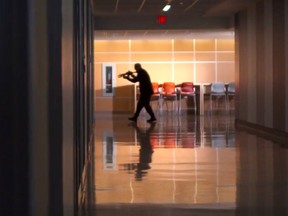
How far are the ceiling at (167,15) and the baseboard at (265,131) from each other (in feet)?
10.1

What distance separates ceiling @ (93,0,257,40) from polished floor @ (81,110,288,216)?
511cm

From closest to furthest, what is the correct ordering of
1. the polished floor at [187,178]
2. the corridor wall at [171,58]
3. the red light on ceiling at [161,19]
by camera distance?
the polished floor at [187,178] < the red light on ceiling at [161,19] < the corridor wall at [171,58]

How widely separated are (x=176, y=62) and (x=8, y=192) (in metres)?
24.5

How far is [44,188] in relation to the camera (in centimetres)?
282

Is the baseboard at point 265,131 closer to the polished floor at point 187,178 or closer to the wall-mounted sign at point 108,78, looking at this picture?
the polished floor at point 187,178

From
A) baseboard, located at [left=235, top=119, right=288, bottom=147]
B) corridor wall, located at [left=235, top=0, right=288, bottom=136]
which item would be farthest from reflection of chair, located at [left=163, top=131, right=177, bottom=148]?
corridor wall, located at [left=235, top=0, right=288, bottom=136]

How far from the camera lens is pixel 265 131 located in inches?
556

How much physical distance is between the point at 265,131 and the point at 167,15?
6.74 metres

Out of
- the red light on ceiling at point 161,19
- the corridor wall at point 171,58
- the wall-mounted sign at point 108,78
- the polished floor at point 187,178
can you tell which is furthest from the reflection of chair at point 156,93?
the polished floor at point 187,178

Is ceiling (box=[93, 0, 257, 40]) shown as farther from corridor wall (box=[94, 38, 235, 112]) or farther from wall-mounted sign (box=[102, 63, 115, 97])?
wall-mounted sign (box=[102, 63, 115, 97])

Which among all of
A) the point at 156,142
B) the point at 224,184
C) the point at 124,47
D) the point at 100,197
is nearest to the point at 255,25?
the point at 156,142

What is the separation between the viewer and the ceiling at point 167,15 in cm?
1634

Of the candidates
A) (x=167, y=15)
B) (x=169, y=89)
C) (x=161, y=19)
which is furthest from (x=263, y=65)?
(x=169, y=89)

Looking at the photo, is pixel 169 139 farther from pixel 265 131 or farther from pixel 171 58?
pixel 171 58
